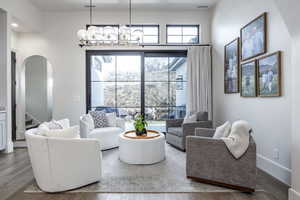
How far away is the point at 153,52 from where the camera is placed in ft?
20.3

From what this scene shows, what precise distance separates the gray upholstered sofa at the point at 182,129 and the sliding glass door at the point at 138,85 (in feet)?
3.40

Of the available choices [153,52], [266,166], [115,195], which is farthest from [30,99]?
[266,166]

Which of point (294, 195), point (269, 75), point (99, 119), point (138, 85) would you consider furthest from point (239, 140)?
point (138, 85)

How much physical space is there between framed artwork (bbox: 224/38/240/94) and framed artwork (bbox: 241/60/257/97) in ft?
0.98

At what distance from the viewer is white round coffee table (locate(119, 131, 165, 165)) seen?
3759 mm

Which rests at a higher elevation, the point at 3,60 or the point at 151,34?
the point at 151,34

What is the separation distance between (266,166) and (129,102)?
389 cm

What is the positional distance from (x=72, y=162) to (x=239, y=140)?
2.08 metres

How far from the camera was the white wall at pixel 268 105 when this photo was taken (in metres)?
2.88

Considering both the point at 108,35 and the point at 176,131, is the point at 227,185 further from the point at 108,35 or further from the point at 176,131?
the point at 108,35

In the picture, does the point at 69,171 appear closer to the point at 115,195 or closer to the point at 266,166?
the point at 115,195

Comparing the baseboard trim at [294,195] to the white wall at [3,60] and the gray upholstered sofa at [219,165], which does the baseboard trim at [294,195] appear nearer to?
the gray upholstered sofa at [219,165]

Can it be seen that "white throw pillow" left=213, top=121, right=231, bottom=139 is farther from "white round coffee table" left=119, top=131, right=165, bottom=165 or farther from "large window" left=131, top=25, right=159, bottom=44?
"large window" left=131, top=25, right=159, bottom=44

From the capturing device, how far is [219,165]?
110 inches
